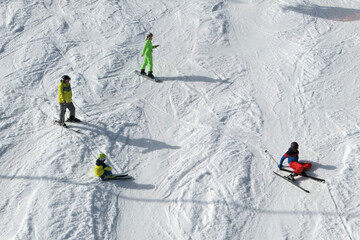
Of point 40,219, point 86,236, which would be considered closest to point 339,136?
point 86,236

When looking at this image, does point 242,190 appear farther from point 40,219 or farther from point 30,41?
point 30,41

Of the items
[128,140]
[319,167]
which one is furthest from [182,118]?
[319,167]

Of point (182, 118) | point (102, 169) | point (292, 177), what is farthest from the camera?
point (182, 118)

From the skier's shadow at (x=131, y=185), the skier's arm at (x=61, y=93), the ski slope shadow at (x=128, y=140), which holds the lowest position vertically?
the skier's shadow at (x=131, y=185)

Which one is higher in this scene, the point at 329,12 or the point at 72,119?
the point at 329,12

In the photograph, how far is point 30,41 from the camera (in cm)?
1446

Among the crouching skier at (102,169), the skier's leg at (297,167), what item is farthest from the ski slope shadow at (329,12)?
the crouching skier at (102,169)

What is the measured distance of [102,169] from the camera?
8898mm

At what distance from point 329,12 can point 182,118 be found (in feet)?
31.9

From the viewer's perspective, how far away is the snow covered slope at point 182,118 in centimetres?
830

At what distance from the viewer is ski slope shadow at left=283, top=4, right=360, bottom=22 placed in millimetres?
16222

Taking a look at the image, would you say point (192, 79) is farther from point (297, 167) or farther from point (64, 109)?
point (297, 167)

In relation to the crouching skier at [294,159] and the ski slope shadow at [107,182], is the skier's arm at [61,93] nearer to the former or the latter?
the ski slope shadow at [107,182]

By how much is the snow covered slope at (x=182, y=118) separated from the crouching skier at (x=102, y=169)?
0.21 metres
